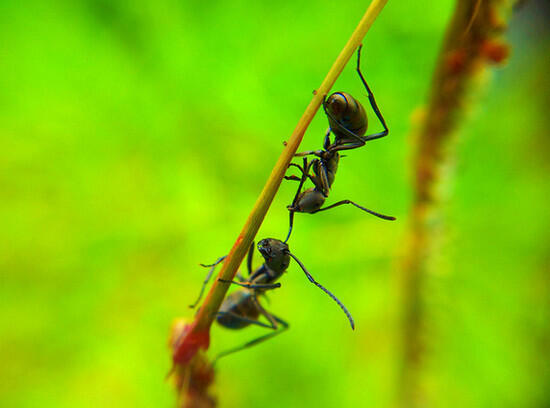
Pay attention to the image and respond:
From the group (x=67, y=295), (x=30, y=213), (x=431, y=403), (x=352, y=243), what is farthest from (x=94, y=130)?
(x=431, y=403)

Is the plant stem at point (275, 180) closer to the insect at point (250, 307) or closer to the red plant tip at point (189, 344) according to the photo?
the red plant tip at point (189, 344)

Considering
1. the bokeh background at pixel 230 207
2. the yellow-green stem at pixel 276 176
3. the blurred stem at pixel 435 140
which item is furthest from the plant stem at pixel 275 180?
Answer: the bokeh background at pixel 230 207

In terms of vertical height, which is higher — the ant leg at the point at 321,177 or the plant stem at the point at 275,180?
the plant stem at the point at 275,180

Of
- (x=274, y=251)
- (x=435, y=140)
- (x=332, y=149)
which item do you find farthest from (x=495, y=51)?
(x=274, y=251)

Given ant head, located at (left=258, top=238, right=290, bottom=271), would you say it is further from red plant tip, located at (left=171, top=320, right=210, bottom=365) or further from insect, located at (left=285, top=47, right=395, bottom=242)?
red plant tip, located at (left=171, top=320, right=210, bottom=365)

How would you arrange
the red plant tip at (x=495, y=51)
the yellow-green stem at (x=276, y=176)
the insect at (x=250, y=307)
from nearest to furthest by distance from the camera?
the yellow-green stem at (x=276, y=176), the red plant tip at (x=495, y=51), the insect at (x=250, y=307)

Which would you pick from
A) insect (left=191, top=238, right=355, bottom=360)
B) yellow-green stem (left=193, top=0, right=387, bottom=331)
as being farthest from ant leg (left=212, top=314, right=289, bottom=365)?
yellow-green stem (left=193, top=0, right=387, bottom=331)

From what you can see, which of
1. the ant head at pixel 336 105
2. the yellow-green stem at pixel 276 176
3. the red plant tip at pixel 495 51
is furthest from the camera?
the ant head at pixel 336 105
